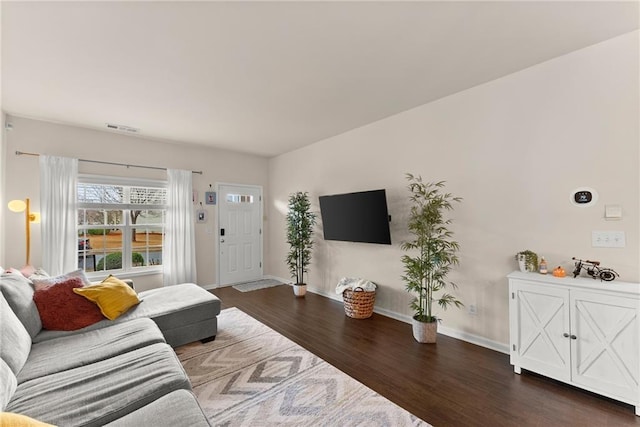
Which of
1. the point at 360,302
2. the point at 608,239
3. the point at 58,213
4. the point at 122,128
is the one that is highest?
the point at 122,128

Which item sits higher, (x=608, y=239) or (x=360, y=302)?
(x=608, y=239)

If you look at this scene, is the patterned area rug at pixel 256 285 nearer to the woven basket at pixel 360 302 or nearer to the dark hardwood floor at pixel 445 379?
the dark hardwood floor at pixel 445 379

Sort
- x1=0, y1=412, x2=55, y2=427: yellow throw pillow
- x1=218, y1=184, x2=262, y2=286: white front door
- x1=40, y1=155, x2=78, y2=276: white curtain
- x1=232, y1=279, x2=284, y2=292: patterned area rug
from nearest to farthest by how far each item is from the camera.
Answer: x1=0, y1=412, x2=55, y2=427: yellow throw pillow, x1=40, y1=155, x2=78, y2=276: white curtain, x1=232, y1=279, x2=284, y2=292: patterned area rug, x1=218, y1=184, x2=262, y2=286: white front door

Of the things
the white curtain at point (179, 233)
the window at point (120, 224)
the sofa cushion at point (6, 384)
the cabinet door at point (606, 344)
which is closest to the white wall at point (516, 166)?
the cabinet door at point (606, 344)

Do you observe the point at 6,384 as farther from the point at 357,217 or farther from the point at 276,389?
the point at 357,217

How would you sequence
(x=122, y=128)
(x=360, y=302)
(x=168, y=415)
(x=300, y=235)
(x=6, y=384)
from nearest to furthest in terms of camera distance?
(x=168, y=415)
(x=6, y=384)
(x=360, y=302)
(x=122, y=128)
(x=300, y=235)

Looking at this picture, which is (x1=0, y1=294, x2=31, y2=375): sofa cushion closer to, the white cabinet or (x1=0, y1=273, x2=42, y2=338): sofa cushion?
(x1=0, y1=273, x2=42, y2=338): sofa cushion

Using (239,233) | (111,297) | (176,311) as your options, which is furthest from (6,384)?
(239,233)

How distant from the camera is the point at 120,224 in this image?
14.2 ft

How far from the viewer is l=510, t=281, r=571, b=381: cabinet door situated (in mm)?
2078

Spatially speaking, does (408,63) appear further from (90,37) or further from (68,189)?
(68,189)

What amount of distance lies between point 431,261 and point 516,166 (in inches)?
48.0

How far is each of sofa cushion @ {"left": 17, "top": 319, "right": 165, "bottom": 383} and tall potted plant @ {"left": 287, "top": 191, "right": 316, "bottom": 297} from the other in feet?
8.55

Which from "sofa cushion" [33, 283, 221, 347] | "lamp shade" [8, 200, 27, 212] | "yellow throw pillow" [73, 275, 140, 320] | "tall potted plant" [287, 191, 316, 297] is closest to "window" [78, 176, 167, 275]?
"lamp shade" [8, 200, 27, 212]
